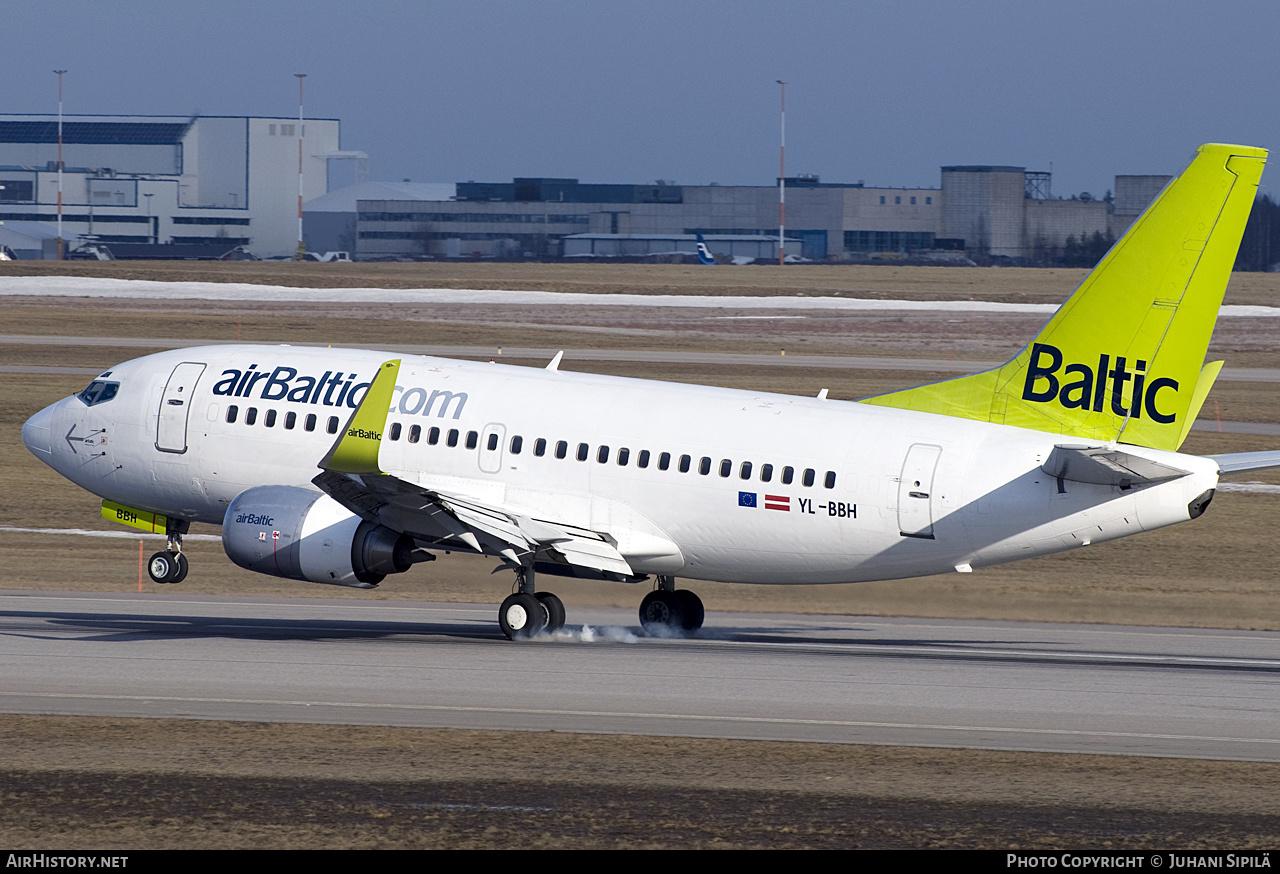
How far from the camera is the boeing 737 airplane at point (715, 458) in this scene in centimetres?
2684

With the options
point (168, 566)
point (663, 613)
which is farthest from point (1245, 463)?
point (168, 566)

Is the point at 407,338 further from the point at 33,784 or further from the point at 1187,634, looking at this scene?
the point at 33,784

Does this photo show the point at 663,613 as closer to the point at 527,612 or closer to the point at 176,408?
the point at 527,612

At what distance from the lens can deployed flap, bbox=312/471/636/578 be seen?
28.2 meters

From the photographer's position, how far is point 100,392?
113 ft

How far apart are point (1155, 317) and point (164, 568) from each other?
20096 millimetres

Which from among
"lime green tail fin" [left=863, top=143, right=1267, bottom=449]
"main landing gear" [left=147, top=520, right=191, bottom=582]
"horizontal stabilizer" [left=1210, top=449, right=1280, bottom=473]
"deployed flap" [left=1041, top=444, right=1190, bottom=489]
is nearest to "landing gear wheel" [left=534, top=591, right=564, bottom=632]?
"main landing gear" [left=147, top=520, right=191, bottom=582]

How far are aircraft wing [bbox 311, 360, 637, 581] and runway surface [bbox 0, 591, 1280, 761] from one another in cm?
159

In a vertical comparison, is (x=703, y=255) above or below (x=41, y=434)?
above

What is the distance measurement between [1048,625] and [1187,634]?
3190mm

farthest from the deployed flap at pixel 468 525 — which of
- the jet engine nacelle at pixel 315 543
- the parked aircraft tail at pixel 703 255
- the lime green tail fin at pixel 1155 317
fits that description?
the parked aircraft tail at pixel 703 255

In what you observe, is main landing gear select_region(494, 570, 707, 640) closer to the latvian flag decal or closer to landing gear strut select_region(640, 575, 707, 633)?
landing gear strut select_region(640, 575, 707, 633)

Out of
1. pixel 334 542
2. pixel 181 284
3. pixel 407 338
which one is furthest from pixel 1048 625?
pixel 181 284

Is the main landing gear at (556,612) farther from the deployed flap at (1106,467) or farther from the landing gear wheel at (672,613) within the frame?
the deployed flap at (1106,467)
